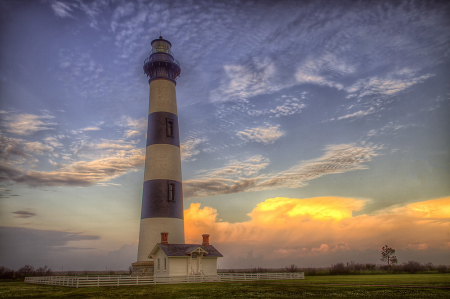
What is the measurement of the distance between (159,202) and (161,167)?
11.7ft

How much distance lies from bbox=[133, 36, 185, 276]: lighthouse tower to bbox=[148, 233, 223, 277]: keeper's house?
3.31 ft

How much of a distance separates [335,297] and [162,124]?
2398 cm

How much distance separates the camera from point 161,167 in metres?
33.1

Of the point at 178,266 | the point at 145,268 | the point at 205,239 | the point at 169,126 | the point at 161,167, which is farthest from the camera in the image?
the point at 169,126

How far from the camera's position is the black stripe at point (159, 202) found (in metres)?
31.7

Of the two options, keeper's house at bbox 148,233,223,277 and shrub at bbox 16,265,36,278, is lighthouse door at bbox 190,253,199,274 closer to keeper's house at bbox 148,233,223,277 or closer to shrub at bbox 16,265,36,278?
keeper's house at bbox 148,233,223,277

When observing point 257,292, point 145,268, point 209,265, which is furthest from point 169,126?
point 257,292

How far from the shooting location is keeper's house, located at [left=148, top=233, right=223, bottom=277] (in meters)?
29.4

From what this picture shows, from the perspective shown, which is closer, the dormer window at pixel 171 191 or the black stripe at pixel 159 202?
the black stripe at pixel 159 202

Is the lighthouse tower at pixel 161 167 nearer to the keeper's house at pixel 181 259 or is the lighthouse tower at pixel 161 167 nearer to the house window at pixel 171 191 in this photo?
the house window at pixel 171 191

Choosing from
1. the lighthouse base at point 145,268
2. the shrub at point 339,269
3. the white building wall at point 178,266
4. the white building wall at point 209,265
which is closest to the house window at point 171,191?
the white building wall at point 178,266

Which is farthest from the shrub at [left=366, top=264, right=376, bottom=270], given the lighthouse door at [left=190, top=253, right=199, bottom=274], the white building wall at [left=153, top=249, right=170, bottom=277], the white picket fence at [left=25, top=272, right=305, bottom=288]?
the white building wall at [left=153, top=249, right=170, bottom=277]

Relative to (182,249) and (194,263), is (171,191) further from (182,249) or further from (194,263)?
(194,263)

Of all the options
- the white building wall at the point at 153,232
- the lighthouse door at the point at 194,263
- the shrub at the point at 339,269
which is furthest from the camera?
the shrub at the point at 339,269
